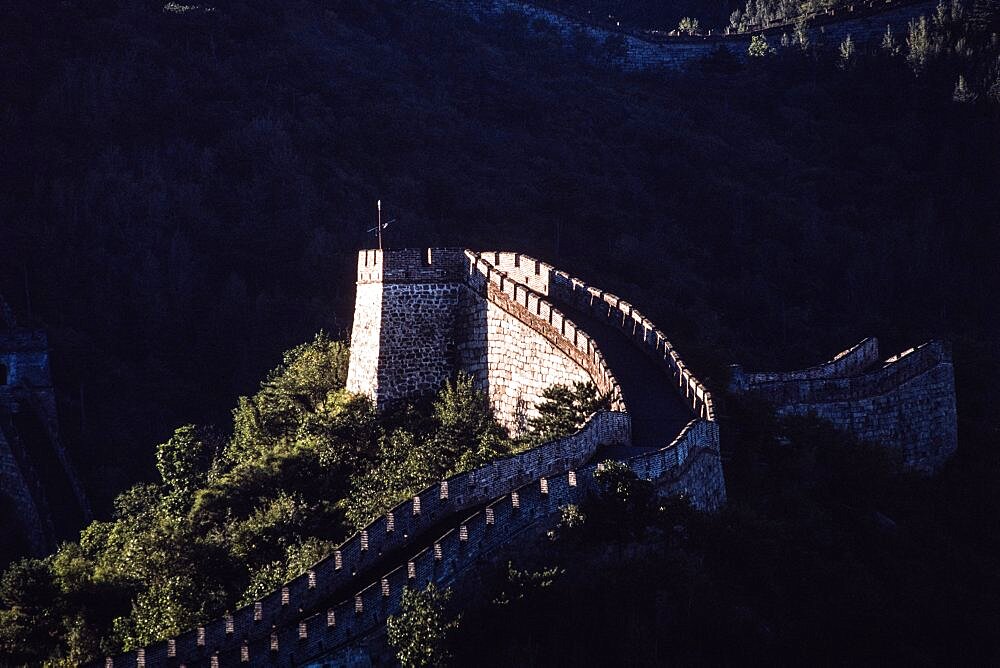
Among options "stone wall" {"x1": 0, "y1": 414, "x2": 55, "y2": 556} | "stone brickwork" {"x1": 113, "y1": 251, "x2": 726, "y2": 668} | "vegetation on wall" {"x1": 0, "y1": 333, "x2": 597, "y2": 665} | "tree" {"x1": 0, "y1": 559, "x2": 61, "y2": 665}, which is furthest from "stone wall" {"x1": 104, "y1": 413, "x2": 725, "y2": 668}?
"stone wall" {"x1": 0, "y1": 414, "x2": 55, "y2": 556}

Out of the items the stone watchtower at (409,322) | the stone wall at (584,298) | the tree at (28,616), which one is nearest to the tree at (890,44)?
the stone wall at (584,298)

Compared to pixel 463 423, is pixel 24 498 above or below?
below

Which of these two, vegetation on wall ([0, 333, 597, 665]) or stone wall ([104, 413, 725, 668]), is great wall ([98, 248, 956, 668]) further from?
vegetation on wall ([0, 333, 597, 665])

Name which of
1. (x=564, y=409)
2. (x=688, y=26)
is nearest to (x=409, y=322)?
(x=564, y=409)

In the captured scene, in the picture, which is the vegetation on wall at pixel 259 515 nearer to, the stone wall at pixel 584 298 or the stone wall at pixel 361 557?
the stone wall at pixel 361 557

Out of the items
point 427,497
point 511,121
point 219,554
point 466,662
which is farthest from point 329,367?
point 511,121

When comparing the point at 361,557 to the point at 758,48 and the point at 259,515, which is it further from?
the point at 758,48
